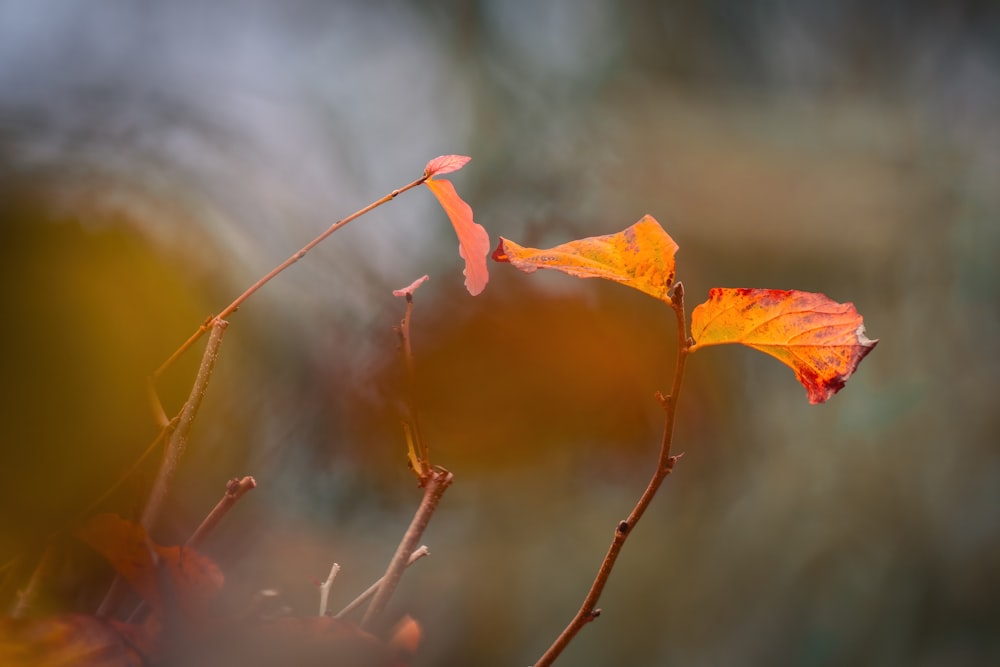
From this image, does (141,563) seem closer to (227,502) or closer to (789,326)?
(227,502)

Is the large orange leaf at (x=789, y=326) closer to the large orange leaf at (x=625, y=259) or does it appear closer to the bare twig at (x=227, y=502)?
the large orange leaf at (x=625, y=259)

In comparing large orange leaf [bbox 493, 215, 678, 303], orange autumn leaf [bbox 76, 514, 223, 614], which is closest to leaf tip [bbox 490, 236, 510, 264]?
large orange leaf [bbox 493, 215, 678, 303]

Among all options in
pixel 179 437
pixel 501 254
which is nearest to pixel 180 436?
pixel 179 437

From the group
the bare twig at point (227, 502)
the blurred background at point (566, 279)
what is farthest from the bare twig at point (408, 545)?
the blurred background at point (566, 279)

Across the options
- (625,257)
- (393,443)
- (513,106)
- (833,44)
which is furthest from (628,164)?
(625,257)

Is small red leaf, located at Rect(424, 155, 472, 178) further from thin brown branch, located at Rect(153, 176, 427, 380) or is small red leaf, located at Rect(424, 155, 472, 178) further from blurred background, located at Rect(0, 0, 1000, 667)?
blurred background, located at Rect(0, 0, 1000, 667)

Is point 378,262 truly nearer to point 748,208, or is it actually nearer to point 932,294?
point 748,208
